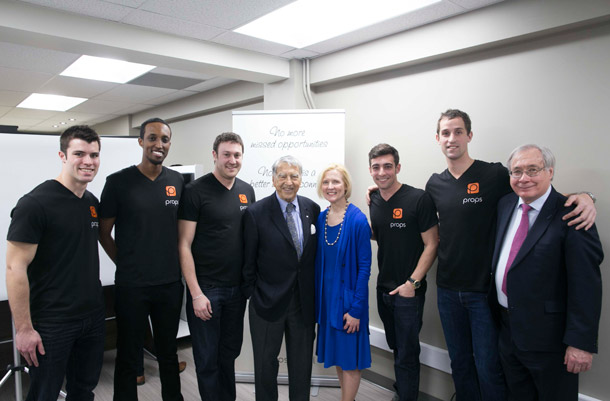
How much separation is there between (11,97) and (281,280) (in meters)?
4.89

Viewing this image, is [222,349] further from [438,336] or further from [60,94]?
[60,94]

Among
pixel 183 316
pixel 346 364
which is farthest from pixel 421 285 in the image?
pixel 183 316

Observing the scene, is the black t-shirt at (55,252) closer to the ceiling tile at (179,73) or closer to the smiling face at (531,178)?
the smiling face at (531,178)

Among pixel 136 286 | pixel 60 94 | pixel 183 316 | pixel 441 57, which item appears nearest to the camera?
pixel 136 286

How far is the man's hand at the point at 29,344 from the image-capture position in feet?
5.68

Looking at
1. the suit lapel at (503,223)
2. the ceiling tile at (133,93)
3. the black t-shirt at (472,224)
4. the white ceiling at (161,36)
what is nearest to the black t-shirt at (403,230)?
the black t-shirt at (472,224)

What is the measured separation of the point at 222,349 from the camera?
7.54 ft

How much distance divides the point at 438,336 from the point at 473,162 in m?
1.25

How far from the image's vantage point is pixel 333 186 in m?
2.20

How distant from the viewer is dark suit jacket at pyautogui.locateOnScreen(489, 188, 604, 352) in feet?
5.28

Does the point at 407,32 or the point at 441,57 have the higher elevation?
the point at 407,32

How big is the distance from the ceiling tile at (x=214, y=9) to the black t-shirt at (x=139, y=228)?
0.99 meters

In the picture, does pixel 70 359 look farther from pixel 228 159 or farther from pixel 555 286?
pixel 555 286

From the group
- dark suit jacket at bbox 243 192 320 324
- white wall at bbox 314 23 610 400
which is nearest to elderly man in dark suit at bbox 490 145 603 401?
white wall at bbox 314 23 610 400
